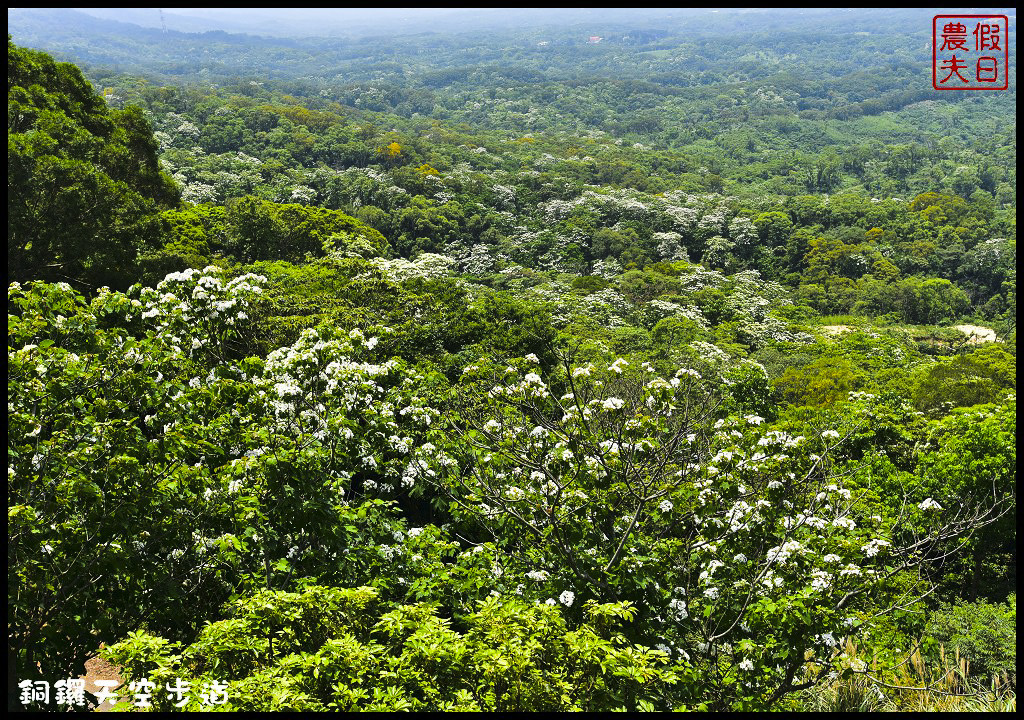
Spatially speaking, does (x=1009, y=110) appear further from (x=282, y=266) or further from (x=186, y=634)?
(x=186, y=634)

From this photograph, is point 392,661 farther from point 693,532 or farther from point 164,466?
point 693,532

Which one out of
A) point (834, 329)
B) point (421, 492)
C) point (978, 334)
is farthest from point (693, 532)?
point (978, 334)

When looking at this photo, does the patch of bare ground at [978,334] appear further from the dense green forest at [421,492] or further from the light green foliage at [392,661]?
the light green foliage at [392,661]

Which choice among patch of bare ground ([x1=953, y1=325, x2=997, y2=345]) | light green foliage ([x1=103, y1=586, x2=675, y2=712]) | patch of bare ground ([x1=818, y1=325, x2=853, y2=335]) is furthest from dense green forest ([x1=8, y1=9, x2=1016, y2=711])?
patch of bare ground ([x1=953, y1=325, x2=997, y2=345])

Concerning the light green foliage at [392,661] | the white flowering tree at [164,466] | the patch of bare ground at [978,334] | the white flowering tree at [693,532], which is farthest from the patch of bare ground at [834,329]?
the light green foliage at [392,661]

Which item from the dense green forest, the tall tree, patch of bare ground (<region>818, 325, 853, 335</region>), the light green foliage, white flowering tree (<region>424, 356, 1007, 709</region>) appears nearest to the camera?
the light green foliage

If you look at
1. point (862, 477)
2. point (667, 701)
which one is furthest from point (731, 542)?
point (862, 477)

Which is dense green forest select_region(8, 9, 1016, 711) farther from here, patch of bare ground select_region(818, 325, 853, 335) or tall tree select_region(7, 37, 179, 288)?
patch of bare ground select_region(818, 325, 853, 335)

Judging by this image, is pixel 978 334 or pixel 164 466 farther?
pixel 978 334

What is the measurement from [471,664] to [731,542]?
3199 millimetres

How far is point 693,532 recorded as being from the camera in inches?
299

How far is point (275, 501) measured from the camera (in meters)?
6.17

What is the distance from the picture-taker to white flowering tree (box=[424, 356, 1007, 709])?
5414mm

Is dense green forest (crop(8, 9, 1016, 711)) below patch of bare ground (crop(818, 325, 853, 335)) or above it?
above
